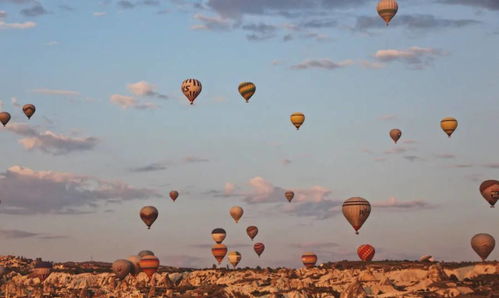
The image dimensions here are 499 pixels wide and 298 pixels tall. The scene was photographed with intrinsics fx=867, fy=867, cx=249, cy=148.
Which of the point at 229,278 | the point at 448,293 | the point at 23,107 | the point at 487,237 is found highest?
the point at 23,107

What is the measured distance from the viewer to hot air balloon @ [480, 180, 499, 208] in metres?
128

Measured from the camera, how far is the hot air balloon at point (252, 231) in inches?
6767

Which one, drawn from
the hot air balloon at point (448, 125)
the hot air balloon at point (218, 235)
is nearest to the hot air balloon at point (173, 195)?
the hot air balloon at point (218, 235)

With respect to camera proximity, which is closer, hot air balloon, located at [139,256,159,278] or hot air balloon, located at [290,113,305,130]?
hot air balloon, located at [290,113,305,130]

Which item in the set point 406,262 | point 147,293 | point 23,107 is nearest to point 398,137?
point 406,262

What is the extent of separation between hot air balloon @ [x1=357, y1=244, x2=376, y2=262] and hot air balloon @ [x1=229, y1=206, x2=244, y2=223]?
1556 inches

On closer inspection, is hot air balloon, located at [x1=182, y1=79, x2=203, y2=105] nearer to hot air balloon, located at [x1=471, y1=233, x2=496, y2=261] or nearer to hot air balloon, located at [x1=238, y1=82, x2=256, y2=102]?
hot air balloon, located at [x1=238, y1=82, x2=256, y2=102]

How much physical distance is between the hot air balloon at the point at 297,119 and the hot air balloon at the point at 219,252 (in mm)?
31436

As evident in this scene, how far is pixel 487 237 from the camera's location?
408 ft

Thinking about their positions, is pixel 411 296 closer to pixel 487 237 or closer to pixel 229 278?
pixel 487 237

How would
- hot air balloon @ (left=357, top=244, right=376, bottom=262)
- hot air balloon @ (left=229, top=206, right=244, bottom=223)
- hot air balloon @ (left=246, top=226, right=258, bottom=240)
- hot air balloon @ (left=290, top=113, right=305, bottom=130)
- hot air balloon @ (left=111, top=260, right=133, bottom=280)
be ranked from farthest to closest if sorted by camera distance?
hot air balloon @ (left=111, top=260, right=133, bottom=280) < hot air balloon @ (left=229, top=206, right=244, bottom=223) < hot air balloon @ (left=246, top=226, right=258, bottom=240) < hot air balloon @ (left=290, top=113, right=305, bottom=130) < hot air balloon @ (left=357, top=244, right=376, bottom=262)

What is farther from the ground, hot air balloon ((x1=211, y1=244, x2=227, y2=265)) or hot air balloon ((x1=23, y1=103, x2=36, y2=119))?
hot air balloon ((x1=23, y1=103, x2=36, y2=119))

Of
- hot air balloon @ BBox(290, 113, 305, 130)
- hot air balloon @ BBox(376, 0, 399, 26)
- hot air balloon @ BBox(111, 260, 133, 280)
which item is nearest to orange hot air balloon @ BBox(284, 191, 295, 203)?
hot air balloon @ BBox(290, 113, 305, 130)

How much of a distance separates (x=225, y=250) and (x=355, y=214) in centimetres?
4785
